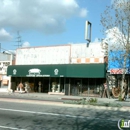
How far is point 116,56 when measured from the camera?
2648 centimetres

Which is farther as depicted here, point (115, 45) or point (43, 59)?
point (43, 59)

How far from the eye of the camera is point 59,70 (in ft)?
101

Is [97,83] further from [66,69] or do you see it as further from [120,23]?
[120,23]

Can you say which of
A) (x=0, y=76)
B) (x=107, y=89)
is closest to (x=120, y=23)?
(x=107, y=89)

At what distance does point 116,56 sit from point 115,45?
130 centimetres

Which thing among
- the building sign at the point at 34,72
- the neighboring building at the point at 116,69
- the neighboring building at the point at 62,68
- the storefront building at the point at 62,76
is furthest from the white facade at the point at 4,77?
the neighboring building at the point at 116,69

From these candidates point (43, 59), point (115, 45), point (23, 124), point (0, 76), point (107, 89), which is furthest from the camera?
point (0, 76)

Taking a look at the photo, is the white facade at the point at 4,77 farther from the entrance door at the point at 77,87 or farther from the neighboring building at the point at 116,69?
the neighboring building at the point at 116,69

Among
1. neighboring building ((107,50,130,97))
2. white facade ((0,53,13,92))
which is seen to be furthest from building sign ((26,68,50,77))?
neighboring building ((107,50,130,97))

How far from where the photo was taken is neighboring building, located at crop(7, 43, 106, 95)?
29.3 meters

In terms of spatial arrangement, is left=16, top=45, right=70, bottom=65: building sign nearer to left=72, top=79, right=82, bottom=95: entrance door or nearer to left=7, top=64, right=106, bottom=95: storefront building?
left=7, top=64, right=106, bottom=95: storefront building

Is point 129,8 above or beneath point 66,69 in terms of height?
above

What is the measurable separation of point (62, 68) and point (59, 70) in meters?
0.47

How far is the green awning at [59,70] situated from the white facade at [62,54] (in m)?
1.12
